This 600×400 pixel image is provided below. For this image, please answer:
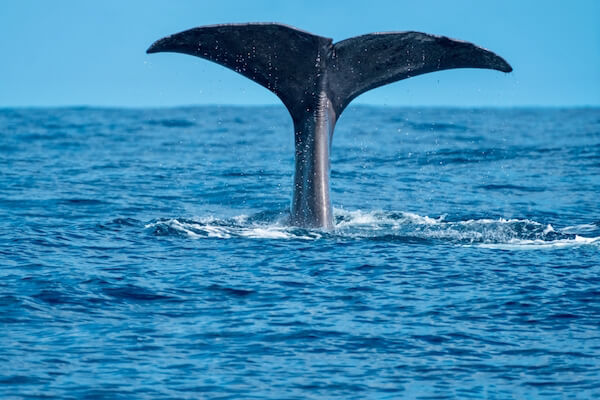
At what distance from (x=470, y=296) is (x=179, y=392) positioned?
150 inches

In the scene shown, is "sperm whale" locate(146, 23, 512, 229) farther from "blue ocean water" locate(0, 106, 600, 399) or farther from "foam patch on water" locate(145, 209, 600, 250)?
"blue ocean water" locate(0, 106, 600, 399)

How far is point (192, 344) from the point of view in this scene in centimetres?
838

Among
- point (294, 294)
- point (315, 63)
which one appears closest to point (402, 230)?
point (315, 63)

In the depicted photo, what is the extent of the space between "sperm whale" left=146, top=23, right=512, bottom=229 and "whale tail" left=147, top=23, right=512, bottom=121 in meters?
0.01

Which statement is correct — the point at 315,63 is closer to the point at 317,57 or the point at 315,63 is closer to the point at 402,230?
the point at 317,57

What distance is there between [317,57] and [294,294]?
3029 mm

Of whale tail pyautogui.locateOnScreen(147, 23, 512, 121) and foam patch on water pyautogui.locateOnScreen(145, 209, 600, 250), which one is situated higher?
whale tail pyautogui.locateOnScreen(147, 23, 512, 121)

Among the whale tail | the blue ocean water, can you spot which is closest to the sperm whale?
the whale tail

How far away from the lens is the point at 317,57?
37.9 ft

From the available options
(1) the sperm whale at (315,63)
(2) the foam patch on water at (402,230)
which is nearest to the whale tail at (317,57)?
(1) the sperm whale at (315,63)

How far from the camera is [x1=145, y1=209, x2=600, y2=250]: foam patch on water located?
510 inches

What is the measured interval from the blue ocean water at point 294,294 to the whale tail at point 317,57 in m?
1.99

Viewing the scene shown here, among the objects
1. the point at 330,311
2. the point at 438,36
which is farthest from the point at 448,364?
the point at 438,36

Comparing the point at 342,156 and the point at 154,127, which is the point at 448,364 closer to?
the point at 342,156
